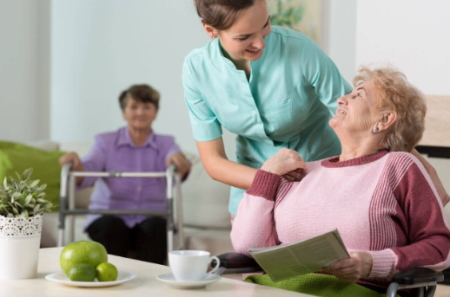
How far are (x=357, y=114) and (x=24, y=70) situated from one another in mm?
3960

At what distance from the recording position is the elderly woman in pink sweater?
1614mm

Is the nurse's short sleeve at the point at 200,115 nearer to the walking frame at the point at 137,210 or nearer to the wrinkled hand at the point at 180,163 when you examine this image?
the walking frame at the point at 137,210

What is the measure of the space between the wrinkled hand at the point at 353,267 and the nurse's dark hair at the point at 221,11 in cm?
66

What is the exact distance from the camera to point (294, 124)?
196 cm

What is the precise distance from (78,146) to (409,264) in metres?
3.29

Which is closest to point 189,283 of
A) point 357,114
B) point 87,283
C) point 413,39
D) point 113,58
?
point 87,283

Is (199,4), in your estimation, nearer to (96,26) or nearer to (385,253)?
(385,253)

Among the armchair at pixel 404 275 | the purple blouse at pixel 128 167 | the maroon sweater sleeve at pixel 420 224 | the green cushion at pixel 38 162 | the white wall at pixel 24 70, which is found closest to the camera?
the armchair at pixel 404 275

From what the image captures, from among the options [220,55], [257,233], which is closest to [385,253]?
[257,233]

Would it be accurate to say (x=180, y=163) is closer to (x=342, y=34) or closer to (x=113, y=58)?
(x=342, y=34)

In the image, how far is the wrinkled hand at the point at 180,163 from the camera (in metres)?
3.58

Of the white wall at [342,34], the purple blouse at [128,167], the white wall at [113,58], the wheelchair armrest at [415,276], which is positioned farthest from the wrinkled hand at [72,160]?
the wheelchair armrest at [415,276]

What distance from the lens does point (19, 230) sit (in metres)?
1.47

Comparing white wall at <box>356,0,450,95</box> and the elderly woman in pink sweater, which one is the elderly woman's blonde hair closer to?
the elderly woman in pink sweater
